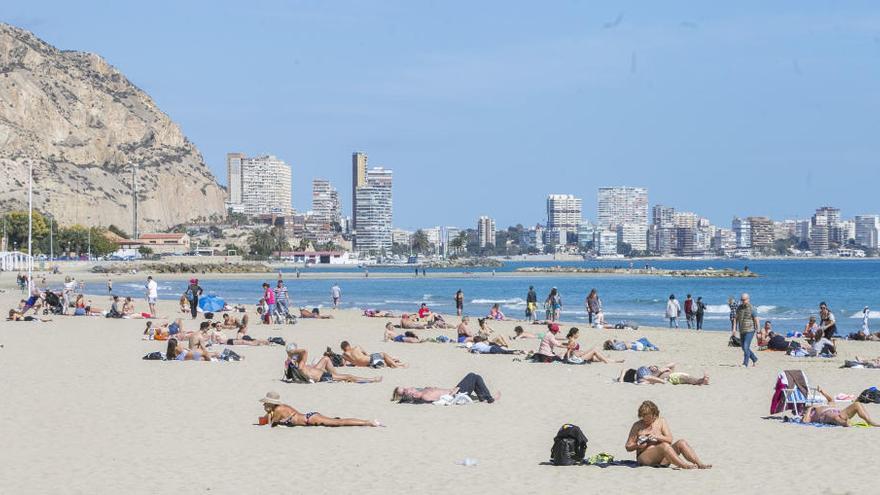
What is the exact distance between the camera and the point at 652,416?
10.8 m

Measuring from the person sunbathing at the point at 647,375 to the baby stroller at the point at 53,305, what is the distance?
77.0ft

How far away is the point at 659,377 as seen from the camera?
17.3 metres

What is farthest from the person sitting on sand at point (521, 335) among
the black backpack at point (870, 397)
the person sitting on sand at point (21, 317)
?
the person sitting on sand at point (21, 317)

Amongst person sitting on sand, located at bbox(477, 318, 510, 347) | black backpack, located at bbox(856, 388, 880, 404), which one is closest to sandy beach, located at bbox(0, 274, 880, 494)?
black backpack, located at bbox(856, 388, 880, 404)

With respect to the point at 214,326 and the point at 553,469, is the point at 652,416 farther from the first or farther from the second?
the point at 214,326

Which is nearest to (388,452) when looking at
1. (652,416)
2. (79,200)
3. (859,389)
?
(652,416)

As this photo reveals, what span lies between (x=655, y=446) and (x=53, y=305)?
2886cm

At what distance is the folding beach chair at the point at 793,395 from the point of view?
541 inches

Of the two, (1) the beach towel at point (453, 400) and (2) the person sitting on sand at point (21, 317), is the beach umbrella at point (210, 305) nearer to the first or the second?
(2) the person sitting on sand at point (21, 317)

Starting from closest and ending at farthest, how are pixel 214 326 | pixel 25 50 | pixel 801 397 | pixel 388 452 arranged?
1. pixel 388 452
2. pixel 801 397
3. pixel 214 326
4. pixel 25 50

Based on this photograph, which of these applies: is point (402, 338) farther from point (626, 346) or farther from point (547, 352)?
point (547, 352)

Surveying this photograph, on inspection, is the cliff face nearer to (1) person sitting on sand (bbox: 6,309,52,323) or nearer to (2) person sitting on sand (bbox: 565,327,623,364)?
(1) person sitting on sand (bbox: 6,309,52,323)

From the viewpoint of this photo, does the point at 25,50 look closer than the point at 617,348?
No

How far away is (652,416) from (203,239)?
19198 cm
